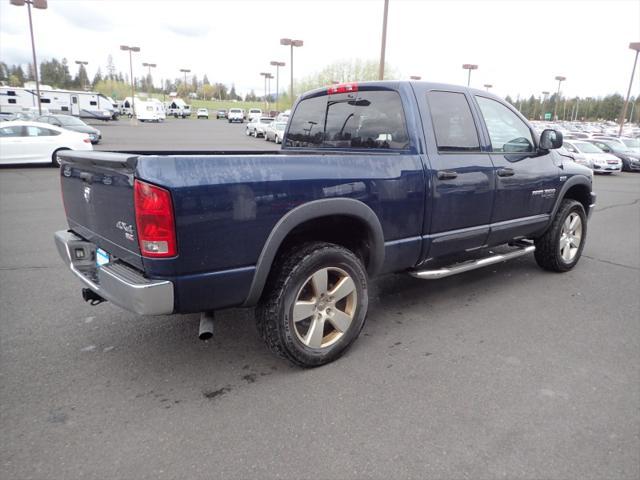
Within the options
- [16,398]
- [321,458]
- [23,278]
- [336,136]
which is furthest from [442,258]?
[23,278]

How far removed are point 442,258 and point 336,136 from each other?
141cm

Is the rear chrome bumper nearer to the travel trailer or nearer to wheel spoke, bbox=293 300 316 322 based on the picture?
wheel spoke, bbox=293 300 316 322

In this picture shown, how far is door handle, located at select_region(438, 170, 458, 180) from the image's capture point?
358 cm

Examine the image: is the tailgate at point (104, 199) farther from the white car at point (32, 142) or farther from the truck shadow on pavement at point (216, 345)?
the white car at point (32, 142)

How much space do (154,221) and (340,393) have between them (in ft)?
4.93

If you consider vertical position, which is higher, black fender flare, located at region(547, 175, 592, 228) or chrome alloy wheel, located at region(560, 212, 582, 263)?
black fender flare, located at region(547, 175, 592, 228)

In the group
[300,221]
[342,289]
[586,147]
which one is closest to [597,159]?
[586,147]

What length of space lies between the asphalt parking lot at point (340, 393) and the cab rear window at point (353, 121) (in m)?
1.53

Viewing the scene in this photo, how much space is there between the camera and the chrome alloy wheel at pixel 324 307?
3.03 meters

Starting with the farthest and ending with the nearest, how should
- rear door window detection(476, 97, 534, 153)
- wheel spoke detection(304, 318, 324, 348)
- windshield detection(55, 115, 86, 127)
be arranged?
1. windshield detection(55, 115, 86, 127)
2. rear door window detection(476, 97, 534, 153)
3. wheel spoke detection(304, 318, 324, 348)

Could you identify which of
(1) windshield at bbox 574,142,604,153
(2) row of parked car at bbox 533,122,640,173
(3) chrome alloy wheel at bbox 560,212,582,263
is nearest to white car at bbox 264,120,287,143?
(2) row of parked car at bbox 533,122,640,173

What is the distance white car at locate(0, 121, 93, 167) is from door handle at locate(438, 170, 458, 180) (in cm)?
1370

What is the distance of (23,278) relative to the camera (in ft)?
15.7

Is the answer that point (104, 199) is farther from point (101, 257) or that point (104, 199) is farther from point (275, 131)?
point (275, 131)
